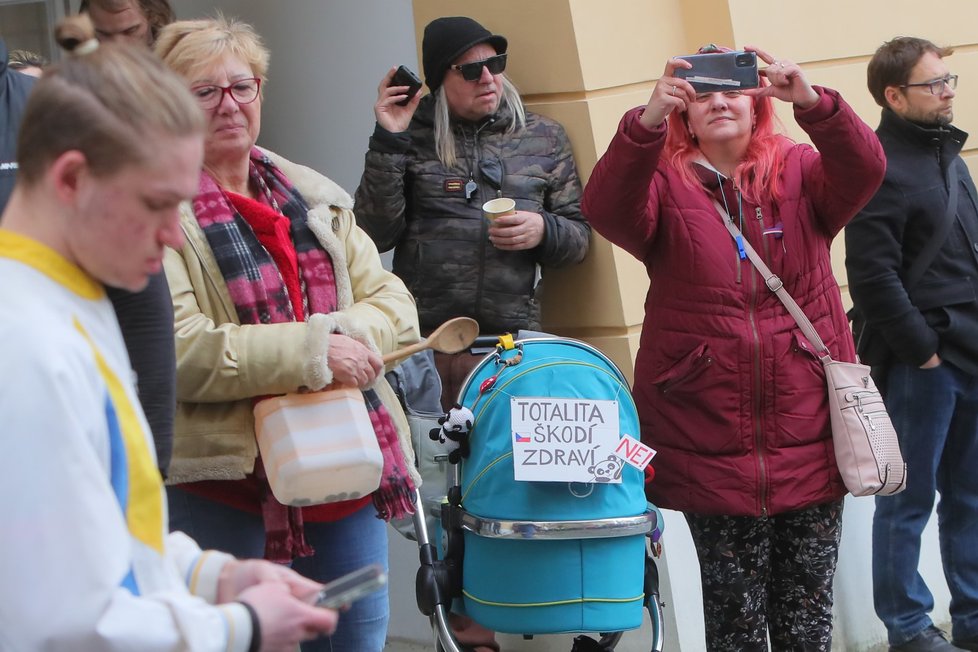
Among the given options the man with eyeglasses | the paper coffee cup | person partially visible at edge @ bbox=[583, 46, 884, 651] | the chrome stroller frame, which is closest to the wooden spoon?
the chrome stroller frame

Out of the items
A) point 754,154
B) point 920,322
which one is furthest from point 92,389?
point 920,322

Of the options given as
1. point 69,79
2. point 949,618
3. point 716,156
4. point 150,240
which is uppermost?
point 69,79

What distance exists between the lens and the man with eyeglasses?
447 cm

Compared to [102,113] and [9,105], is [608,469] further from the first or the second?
[102,113]

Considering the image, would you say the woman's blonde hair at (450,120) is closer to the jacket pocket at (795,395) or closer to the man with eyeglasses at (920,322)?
the man with eyeglasses at (920,322)

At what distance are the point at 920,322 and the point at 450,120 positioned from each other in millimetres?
1677

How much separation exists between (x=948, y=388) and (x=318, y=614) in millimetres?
3412

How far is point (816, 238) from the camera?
12.2 feet

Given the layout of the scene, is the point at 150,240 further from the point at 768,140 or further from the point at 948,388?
the point at 948,388

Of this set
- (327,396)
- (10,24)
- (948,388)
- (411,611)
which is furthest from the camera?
(10,24)

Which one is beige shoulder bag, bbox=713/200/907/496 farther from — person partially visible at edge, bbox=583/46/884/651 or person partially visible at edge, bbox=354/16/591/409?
person partially visible at edge, bbox=354/16/591/409

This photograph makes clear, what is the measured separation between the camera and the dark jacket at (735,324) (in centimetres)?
356

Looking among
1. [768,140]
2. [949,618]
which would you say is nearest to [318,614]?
[768,140]

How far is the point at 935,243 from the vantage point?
14.8ft
